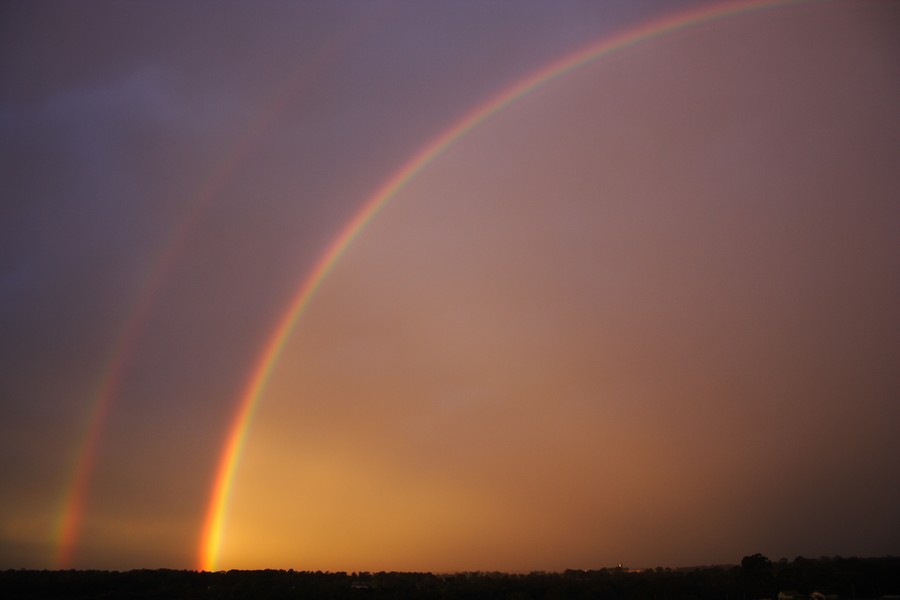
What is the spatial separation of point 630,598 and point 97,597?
53.2 m

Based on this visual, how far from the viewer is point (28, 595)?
69.2m

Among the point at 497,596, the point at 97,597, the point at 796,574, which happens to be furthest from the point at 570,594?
the point at 97,597

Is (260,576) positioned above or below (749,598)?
above

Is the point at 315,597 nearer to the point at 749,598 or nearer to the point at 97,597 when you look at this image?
the point at 97,597

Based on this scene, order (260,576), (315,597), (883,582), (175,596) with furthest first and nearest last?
(260,576) → (175,596) → (315,597) → (883,582)

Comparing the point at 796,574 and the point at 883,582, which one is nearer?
the point at 883,582

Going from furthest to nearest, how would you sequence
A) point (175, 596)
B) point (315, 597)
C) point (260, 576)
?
point (260, 576) → point (175, 596) → point (315, 597)

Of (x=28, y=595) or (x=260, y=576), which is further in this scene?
(x=260, y=576)

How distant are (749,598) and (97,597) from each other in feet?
210

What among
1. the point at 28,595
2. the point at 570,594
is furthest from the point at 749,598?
the point at 28,595

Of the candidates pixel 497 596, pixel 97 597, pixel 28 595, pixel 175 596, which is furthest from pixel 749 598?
pixel 28 595

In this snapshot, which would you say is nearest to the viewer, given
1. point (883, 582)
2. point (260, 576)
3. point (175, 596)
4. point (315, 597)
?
point (883, 582)

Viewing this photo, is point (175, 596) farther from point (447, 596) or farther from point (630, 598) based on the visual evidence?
point (630, 598)

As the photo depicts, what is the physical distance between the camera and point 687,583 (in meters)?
76.6
